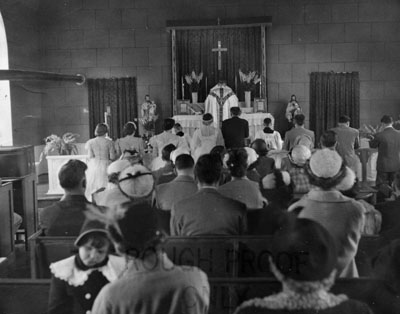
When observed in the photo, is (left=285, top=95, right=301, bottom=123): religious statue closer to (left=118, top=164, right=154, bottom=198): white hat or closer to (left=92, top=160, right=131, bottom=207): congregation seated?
(left=92, top=160, right=131, bottom=207): congregation seated

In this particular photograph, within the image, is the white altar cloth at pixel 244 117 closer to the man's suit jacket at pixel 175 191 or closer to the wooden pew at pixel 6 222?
the wooden pew at pixel 6 222

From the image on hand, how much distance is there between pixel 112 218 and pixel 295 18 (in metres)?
11.9

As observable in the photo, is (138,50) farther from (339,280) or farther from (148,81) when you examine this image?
(339,280)

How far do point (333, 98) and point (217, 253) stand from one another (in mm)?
10643

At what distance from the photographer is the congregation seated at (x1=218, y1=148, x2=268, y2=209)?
425cm

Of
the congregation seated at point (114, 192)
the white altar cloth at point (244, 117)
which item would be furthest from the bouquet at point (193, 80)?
the congregation seated at point (114, 192)

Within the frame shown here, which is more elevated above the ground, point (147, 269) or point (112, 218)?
point (112, 218)

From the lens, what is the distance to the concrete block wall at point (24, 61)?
39.1 feet

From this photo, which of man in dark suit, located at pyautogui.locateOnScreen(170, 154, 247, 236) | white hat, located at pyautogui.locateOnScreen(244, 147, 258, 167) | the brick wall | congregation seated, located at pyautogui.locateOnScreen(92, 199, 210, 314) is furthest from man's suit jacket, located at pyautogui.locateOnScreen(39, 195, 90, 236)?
the brick wall

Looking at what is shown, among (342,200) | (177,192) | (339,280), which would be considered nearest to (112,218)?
(339,280)

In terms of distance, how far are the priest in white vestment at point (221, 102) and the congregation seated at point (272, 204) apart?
7.44 metres

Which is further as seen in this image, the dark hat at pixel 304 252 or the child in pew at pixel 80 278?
the child in pew at pixel 80 278

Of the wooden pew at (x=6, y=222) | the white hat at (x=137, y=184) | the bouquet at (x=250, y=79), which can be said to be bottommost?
the wooden pew at (x=6, y=222)

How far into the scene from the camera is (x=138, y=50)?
45.4 ft
